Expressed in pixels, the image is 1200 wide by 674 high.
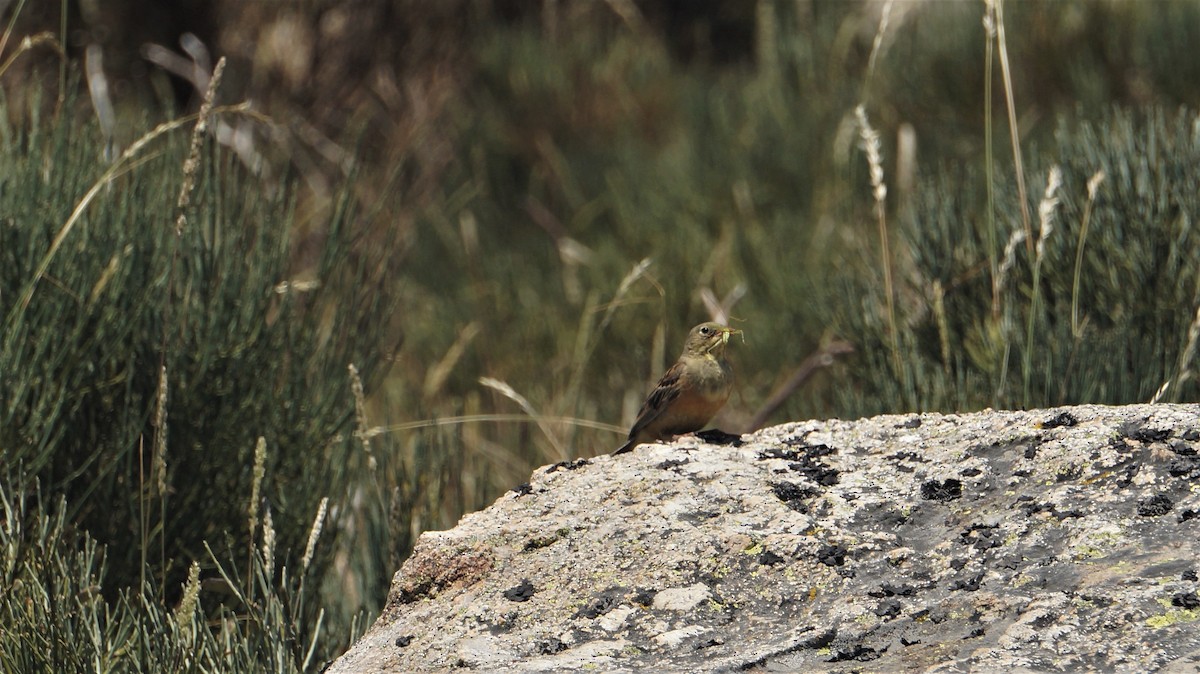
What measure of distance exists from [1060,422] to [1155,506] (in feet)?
0.92

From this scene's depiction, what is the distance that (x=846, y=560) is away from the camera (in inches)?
84.1

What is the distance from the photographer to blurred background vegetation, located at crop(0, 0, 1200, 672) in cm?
334

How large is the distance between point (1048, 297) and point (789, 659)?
8.04ft

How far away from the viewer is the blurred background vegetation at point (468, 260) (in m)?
3.34

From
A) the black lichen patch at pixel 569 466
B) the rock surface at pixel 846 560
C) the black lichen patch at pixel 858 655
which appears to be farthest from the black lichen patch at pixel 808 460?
the black lichen patch at pixel 858 655

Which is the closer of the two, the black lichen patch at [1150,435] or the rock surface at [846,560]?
the rock surface at [846,560]

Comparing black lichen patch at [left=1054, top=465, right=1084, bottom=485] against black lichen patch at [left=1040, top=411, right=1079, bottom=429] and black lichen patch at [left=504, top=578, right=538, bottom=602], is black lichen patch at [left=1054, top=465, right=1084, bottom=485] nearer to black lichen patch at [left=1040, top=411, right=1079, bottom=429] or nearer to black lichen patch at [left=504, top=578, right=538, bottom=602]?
black lichen patch at [left=1040, top=411, right=1079, bottom=429]

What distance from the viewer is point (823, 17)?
365 inches

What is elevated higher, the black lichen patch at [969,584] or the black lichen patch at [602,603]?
the black lichen patch at [969,584]

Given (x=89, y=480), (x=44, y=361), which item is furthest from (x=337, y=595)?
(x=44, y=361)

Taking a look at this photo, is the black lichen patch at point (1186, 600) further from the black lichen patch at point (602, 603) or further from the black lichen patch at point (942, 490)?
the black lichen patch at point (602, 603)

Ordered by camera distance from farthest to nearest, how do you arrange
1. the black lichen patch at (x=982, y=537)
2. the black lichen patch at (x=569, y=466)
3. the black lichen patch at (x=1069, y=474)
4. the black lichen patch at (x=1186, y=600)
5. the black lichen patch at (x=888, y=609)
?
the black lichen patch at (x=569, y=466) < the black lichen patch at (x=1069, y=474) < the black lichen patch at (x=982, y=537) < the black lichen patch at (x=888, y=609) < the black lichen patch at (x=1186, y=600)

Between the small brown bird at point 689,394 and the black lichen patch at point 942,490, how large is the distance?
107 cm

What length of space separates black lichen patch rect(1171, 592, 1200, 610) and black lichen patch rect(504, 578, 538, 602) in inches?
37.8
